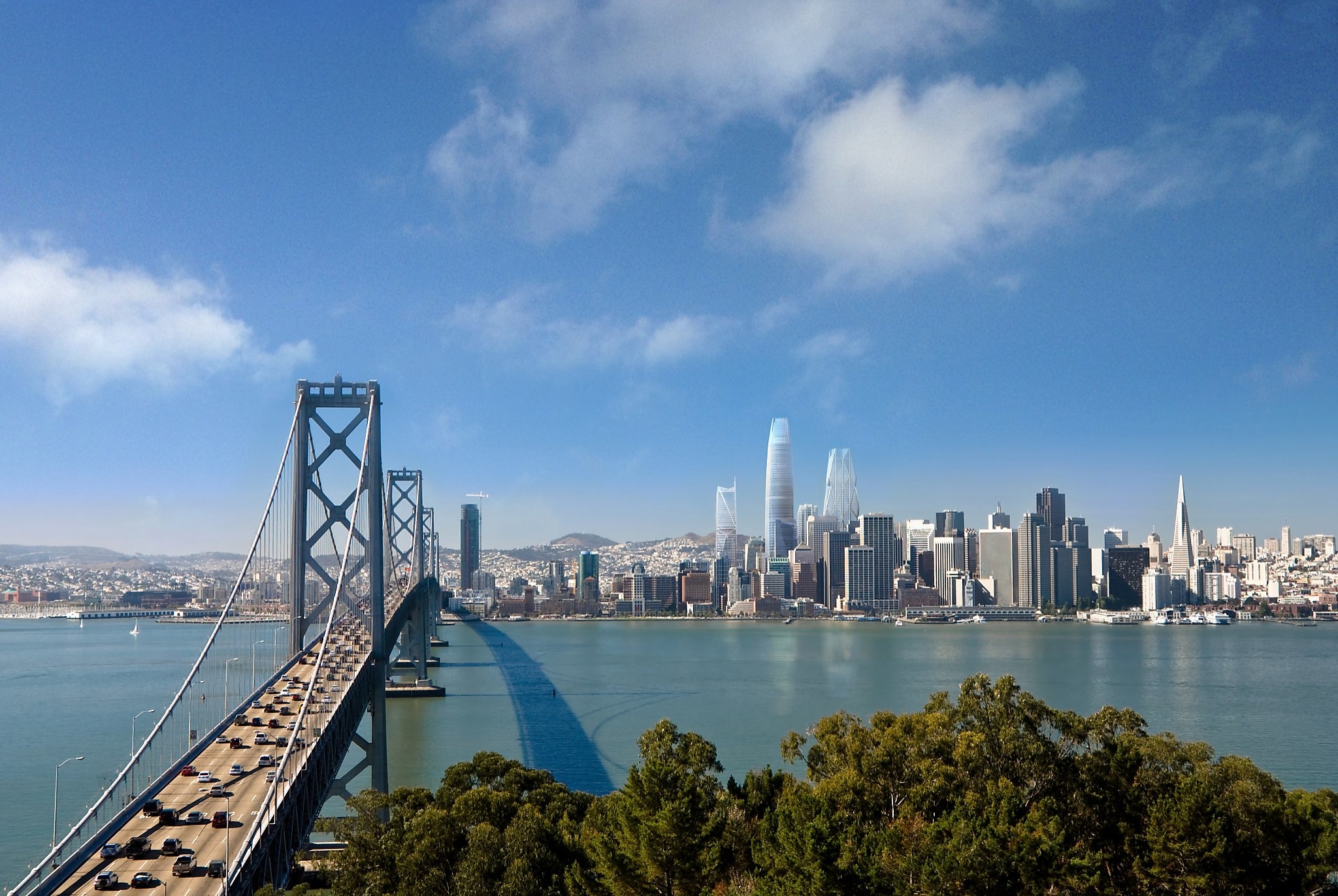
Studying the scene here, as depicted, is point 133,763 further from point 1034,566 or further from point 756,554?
point 756,554

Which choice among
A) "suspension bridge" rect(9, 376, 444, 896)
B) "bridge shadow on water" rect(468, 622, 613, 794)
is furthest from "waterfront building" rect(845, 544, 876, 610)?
"suspension bridge" rect(9, 376, 444, 896)

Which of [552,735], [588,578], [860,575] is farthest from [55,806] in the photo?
[588,578]

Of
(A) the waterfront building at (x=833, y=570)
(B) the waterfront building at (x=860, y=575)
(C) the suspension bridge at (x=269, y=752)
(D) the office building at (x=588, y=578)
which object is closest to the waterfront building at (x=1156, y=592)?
(B) the waterfront building at (x=860, y=575)

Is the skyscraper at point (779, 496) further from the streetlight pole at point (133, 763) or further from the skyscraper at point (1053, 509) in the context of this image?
the streetlight pole at point (133, 763)

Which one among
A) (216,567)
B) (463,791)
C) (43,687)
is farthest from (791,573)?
(463,791)

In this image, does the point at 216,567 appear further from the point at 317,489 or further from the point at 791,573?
the point at 317,489
